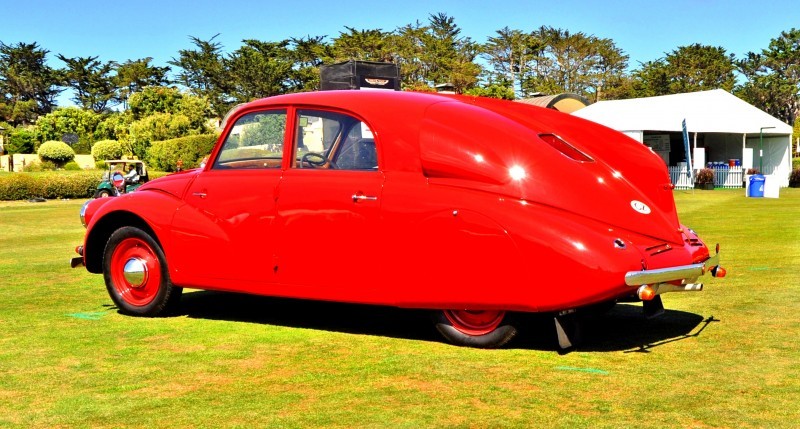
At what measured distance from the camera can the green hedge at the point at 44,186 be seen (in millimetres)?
34781

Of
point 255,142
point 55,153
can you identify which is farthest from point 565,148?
point 55,153

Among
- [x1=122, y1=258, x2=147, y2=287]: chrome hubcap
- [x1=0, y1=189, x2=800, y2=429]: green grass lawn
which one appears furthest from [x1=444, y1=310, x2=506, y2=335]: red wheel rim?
[x1=122, y1=258, x2=147, y2=287]: chrome hubcap

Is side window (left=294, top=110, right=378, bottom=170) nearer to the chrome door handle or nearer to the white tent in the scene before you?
the chrome door handle

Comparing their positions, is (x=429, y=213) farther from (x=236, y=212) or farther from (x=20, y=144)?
(x=20, y=144)

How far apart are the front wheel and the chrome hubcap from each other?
265 cm

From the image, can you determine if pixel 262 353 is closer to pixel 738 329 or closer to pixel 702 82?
pixel 738 329

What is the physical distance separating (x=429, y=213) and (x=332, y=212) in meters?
0.75

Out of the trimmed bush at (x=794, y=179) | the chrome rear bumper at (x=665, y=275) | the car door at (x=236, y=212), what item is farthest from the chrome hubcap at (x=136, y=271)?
the trimmed bush at (x=794, y=179)

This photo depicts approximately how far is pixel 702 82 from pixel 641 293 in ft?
282

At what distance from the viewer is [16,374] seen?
5.39m

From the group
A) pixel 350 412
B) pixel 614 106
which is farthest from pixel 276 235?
pixel 614 106

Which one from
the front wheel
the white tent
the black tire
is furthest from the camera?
the white tent

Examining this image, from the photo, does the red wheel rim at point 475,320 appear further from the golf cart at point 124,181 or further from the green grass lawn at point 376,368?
the golf cart at point 124,181

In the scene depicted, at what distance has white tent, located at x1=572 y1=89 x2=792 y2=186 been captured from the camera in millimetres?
37906
